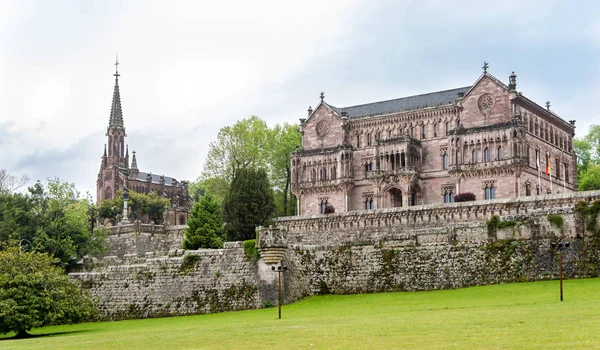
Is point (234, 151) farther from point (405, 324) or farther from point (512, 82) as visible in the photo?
point (405, 324)

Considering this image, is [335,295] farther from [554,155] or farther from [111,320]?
[554,155]

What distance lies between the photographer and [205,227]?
7025 cm

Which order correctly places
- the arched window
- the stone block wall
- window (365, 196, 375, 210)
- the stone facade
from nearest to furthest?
the stone facade < the stone block wall < the arched window < window (365, 196, 375, 210)

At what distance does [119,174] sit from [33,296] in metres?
103

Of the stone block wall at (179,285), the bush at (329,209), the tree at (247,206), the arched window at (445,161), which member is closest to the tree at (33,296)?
the stone block wall at (179,285)

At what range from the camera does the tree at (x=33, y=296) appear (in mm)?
44031

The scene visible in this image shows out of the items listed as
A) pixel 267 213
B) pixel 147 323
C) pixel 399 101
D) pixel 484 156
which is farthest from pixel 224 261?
pixel 399 101

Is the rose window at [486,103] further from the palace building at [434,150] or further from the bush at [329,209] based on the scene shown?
the bush at [329,209]

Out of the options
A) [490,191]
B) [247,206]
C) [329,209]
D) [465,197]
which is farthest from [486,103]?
[247,206]

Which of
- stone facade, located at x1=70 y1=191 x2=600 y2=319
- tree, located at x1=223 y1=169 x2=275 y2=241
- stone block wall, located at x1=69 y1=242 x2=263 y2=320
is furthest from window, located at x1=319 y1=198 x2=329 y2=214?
stone facade, located at x1=70 y1=191 x2=600 y2=319

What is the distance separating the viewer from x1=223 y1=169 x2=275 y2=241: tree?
73.9 metres

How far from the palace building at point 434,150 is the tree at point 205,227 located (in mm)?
23855

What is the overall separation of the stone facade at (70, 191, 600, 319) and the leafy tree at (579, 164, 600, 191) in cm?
5273

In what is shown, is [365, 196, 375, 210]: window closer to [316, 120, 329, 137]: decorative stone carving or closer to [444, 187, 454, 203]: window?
[444, 187, 454, 203]: window
